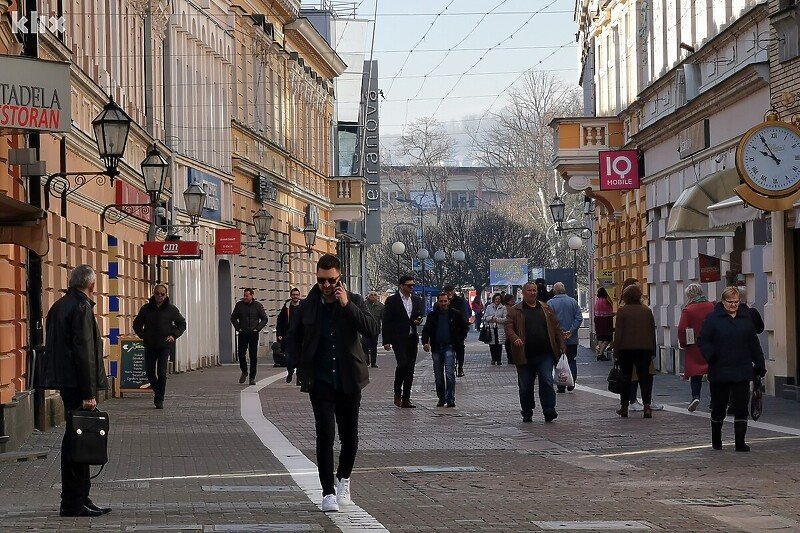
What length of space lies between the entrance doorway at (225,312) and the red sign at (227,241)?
5.88 meters

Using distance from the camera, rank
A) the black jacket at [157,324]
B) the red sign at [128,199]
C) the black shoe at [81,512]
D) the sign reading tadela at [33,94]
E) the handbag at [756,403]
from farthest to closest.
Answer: the red sign at [128,199]
the black jacket at [157,324]
the handbag at [756,403]
the sign reading tadela at [33,94]
the black shoe at [81,512]

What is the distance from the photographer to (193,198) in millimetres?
33656

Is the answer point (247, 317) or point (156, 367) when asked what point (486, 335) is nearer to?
point (247, 317)

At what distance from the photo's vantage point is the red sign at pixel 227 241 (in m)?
40.4

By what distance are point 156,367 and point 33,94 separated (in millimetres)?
10170

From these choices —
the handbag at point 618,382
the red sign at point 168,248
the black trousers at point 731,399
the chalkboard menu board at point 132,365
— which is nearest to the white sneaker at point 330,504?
the black trousers at point 731,399

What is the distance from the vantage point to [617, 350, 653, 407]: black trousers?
2138 cm

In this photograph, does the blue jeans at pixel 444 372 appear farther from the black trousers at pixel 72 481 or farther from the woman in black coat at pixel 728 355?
the black trousers at pixel 72 481

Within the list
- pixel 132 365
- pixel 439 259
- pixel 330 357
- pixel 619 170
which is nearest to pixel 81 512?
pixel 330 357

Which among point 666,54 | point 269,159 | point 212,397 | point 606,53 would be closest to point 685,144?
point 666,54

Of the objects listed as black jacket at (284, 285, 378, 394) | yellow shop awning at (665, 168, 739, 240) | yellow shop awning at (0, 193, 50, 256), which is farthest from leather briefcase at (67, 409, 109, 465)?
yellow shop awning at (665, 168, 739, 240)

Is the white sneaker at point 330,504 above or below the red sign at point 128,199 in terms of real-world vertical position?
below

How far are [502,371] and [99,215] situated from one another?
12255 millimetres

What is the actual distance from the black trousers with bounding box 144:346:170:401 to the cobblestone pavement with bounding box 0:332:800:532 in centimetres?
59
